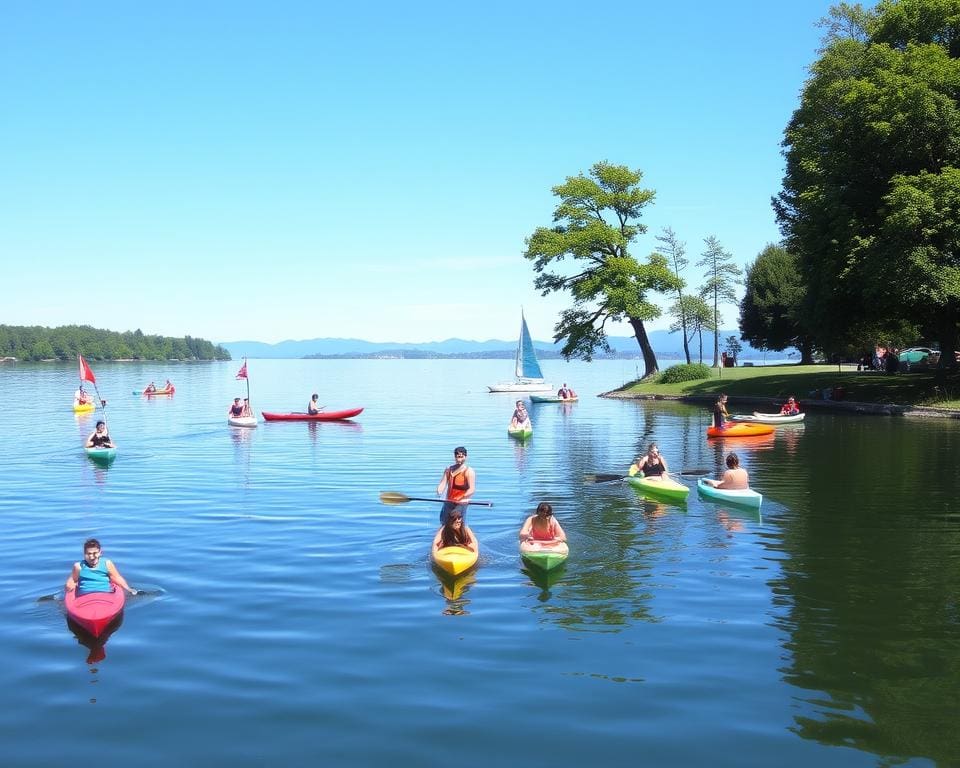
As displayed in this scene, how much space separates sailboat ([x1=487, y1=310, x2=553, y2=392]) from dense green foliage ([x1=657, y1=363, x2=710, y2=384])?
16.2 metres

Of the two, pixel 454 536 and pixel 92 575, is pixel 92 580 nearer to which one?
pixel 92 575

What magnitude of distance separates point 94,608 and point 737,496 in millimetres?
15613

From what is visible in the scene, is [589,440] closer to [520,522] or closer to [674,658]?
[520,522]

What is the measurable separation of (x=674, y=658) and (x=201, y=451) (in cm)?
2988

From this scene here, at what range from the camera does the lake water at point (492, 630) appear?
9625 millimetres

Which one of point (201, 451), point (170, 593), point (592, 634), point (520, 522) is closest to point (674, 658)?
point (592, 634)

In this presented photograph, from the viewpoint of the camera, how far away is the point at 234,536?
20.1m

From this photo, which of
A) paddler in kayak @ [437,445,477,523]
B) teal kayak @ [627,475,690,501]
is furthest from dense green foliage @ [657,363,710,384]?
paddler in kayak @ [437,445,477,523]

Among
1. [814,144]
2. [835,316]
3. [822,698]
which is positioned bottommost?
[822,698]

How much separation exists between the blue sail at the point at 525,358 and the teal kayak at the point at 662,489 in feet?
224

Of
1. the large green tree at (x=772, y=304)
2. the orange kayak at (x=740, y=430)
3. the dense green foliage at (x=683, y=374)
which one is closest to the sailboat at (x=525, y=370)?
the dense green foliage at (x=683, y=374)

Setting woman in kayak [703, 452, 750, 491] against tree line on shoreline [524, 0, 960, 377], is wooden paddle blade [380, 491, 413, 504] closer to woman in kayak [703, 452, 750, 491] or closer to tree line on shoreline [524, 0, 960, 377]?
woman in kayak [703, 452, 750, 491]

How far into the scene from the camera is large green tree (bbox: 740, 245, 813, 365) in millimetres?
88688

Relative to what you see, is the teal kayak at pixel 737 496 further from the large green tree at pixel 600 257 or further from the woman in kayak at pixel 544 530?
the large green tree at pixel 600 257
